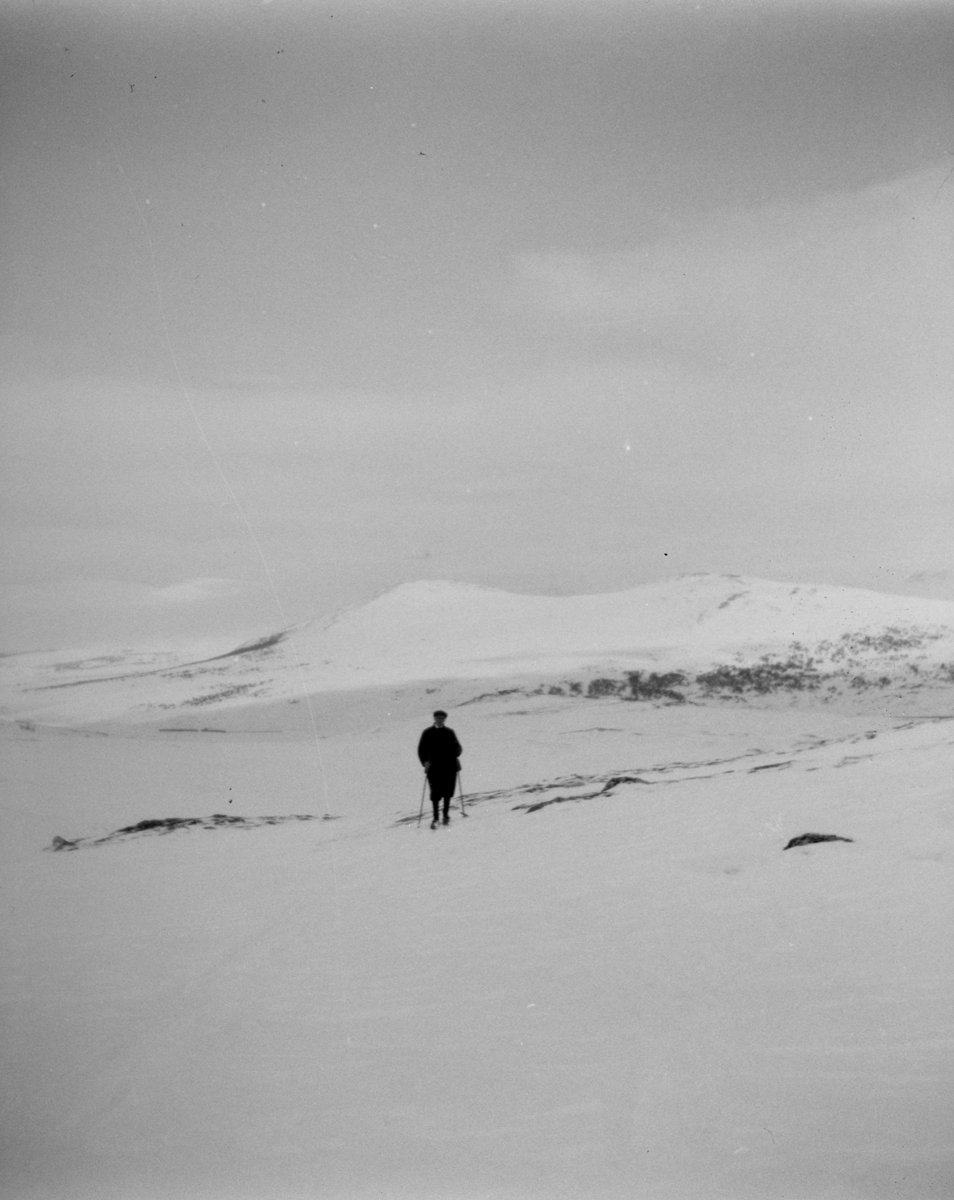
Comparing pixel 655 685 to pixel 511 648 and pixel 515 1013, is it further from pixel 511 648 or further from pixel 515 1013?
pixel 515 1013

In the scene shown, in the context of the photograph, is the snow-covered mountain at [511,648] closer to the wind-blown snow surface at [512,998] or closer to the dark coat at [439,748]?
the dark coat at [439,748]

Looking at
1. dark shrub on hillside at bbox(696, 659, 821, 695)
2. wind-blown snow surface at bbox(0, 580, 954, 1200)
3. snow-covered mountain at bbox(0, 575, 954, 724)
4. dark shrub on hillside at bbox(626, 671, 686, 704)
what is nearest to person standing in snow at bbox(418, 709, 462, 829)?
wind-blown snow surface at bbox(0, 580, 954, 1200)

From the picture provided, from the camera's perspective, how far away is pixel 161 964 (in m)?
6.17

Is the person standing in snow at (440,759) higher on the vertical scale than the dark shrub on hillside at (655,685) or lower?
higher

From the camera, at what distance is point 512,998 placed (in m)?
4.87

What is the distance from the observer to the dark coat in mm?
10820

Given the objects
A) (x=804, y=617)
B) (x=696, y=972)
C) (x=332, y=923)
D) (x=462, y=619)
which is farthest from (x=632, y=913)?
(x=462, y=619)

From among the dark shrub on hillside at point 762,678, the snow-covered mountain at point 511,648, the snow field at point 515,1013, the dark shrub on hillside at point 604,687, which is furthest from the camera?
the snow-covered mountain at point 511,648

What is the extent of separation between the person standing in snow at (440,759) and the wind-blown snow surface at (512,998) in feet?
1.69

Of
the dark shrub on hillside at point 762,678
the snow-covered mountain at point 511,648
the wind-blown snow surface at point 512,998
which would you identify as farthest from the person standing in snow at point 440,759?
the dark shrub on hillside at point 762,678

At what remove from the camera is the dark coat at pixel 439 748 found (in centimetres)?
1082

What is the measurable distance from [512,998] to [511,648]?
37.2 meters

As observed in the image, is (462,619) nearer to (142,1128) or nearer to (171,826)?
(171,826)

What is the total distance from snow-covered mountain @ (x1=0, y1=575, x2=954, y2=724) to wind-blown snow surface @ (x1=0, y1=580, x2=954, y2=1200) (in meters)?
22.2
